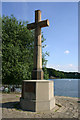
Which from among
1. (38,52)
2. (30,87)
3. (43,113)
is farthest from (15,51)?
(43,113)

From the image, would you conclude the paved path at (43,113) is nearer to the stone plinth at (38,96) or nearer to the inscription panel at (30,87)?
the stone plinth at (38,96)

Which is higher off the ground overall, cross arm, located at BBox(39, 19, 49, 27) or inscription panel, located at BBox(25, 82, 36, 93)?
cross arm, located at BBox(39, 19, 49, 27)

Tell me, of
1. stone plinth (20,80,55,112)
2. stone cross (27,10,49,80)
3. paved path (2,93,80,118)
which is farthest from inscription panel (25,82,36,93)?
paved path (2,93,80,118)

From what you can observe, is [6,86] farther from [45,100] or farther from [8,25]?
[45,100]

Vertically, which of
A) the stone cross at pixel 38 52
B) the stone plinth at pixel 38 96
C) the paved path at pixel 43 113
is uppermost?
the stone cross at pixel 38 52

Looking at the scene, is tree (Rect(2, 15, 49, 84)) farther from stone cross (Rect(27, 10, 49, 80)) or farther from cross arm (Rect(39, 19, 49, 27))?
cross arm (Rect(39, 19, 49, 27))

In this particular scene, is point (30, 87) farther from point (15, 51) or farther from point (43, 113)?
point (15, 51)

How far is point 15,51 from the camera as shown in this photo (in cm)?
1459

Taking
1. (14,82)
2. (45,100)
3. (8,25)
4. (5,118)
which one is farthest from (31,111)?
(8,25)

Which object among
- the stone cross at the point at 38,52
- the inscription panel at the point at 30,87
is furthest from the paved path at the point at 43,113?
the stone cross at the point at 38,52

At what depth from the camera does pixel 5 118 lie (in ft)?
17.3

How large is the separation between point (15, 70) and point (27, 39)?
4.71 meters

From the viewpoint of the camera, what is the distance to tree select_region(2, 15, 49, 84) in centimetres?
1442

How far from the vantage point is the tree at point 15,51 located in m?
14.4
